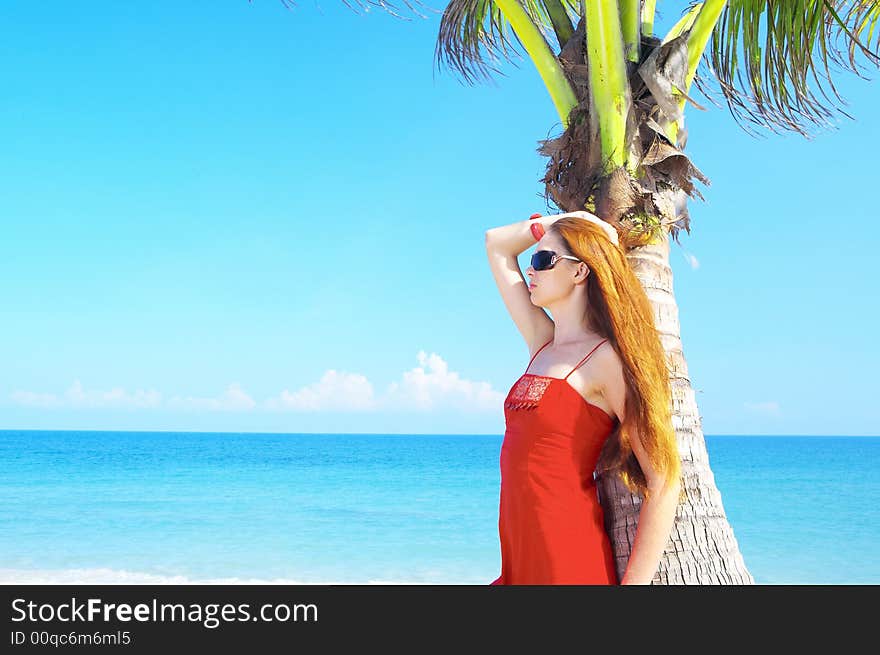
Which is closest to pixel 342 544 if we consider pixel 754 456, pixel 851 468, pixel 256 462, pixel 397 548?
pixel 397 548

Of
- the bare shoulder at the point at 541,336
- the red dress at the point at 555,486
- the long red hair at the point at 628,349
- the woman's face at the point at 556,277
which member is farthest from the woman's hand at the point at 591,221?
the red dress at the point at 555,486

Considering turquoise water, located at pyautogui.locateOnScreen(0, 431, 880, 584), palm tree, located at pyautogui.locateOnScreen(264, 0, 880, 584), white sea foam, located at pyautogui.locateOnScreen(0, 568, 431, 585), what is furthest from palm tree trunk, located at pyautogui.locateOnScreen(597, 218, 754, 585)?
turquoise water, located at pyautogui.locateOnScreen(0, 431, 880, 584)

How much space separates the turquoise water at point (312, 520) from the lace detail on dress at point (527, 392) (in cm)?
1467

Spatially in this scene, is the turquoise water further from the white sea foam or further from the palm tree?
the palm tree

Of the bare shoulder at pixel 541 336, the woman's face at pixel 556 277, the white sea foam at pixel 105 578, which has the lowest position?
the bare shoulder at pixel 541 336

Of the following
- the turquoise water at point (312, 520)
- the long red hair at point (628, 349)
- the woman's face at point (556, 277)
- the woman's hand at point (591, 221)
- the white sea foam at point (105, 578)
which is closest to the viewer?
the long red hair at point (628, 349)

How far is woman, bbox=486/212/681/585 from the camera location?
2.60m

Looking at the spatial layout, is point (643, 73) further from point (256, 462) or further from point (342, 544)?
point (256, 462)

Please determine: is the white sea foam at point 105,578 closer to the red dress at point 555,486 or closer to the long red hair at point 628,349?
the red dress at point 555,486

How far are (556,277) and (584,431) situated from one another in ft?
1.95

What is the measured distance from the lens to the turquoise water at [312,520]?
18500mm

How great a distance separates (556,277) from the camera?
2.83m
